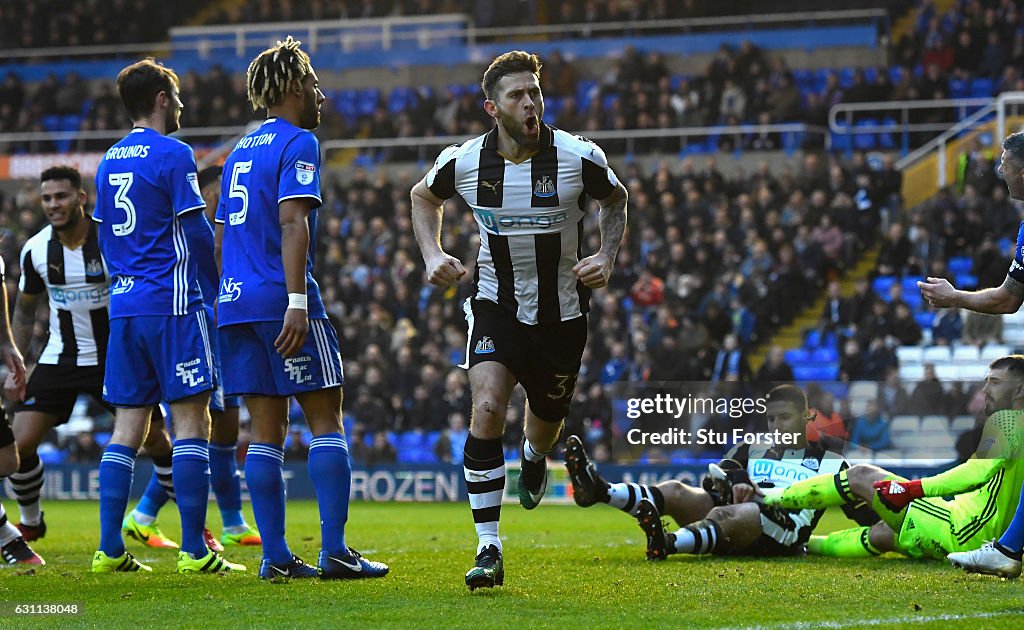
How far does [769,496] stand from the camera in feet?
25.9

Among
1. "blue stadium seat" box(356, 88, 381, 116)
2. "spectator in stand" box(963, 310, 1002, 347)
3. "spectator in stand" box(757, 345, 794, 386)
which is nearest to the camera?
"spectator in stand" box(757, 345, 794, 386)

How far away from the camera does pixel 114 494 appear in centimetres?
715

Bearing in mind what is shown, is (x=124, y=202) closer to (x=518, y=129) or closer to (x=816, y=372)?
(x=518, y=129)

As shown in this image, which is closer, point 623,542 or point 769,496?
point 769,496

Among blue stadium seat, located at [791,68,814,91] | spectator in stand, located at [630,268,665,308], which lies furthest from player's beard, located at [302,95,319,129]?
blue stadium seat, located at [791,68,814,91]

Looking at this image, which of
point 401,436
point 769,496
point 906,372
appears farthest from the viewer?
point 401,436

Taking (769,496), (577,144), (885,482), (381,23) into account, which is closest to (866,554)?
(769,496)

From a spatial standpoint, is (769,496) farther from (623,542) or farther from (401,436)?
(401,436)

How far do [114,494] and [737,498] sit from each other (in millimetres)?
3636

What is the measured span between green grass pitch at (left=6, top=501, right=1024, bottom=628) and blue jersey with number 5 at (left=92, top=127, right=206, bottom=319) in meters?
1.46

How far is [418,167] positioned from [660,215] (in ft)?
20.1

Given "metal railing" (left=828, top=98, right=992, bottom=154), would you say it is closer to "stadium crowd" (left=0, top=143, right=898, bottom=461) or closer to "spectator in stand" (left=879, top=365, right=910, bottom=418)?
"stadium crowd" (left=0, top=143, right=898, bottom=461)

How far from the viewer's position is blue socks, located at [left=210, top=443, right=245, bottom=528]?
877cm

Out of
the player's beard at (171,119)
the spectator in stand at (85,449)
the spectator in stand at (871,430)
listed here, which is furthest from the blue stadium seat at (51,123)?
the player's beard at (171,119)
